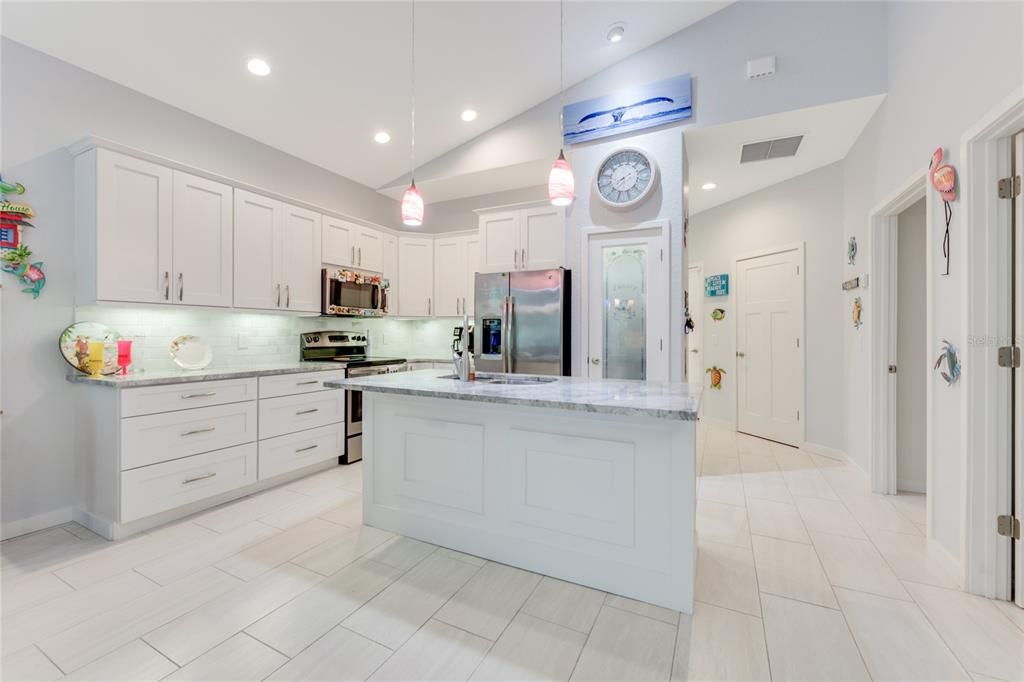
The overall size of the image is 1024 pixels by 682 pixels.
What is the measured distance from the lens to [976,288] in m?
1.97

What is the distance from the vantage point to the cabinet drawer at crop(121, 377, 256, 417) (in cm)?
255

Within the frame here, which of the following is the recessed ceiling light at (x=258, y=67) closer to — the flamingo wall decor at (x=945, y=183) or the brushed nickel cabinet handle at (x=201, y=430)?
the brushed nickel cabinet handle at (x=201, y=430)

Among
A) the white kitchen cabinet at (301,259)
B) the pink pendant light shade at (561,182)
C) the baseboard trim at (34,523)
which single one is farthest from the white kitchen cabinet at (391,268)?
the baseboard trim at (34,523)

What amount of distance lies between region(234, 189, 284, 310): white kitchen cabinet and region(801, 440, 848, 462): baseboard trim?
17.7 feet

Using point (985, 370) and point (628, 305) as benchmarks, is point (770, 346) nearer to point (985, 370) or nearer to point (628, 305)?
point (628, 305)

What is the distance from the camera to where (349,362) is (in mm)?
4078

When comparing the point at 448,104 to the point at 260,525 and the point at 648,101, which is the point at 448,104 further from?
the point at 260,525

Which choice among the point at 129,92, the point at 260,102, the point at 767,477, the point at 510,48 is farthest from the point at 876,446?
the point at 129,92

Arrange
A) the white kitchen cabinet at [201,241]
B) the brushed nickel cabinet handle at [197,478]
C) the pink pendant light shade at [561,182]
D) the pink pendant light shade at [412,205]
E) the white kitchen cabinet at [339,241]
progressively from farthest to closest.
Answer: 1. the white kitchen cabinet at [339,241]
2. the white kitchen cabinet at [201,241]
3. the brushed nickel cabinet handle at [197,478]
4. the pink pendant light shade at [412,205]
5. the pink pendant light shade at [561,182]

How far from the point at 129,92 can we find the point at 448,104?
2.34 m

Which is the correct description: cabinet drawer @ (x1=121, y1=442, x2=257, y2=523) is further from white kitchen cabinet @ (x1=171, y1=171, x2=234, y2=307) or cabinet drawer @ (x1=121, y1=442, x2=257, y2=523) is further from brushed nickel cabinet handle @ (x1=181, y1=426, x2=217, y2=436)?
white kitchen cabinet @ (x1=171, y1=171, x2=234, y2=307)

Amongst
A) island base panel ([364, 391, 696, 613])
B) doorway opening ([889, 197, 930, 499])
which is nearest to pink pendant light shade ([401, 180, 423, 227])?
Result: island base panel ([364, 391, 696, 613])

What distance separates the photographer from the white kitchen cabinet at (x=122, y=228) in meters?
2.65

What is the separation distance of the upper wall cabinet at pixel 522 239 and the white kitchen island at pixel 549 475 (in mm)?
1839
